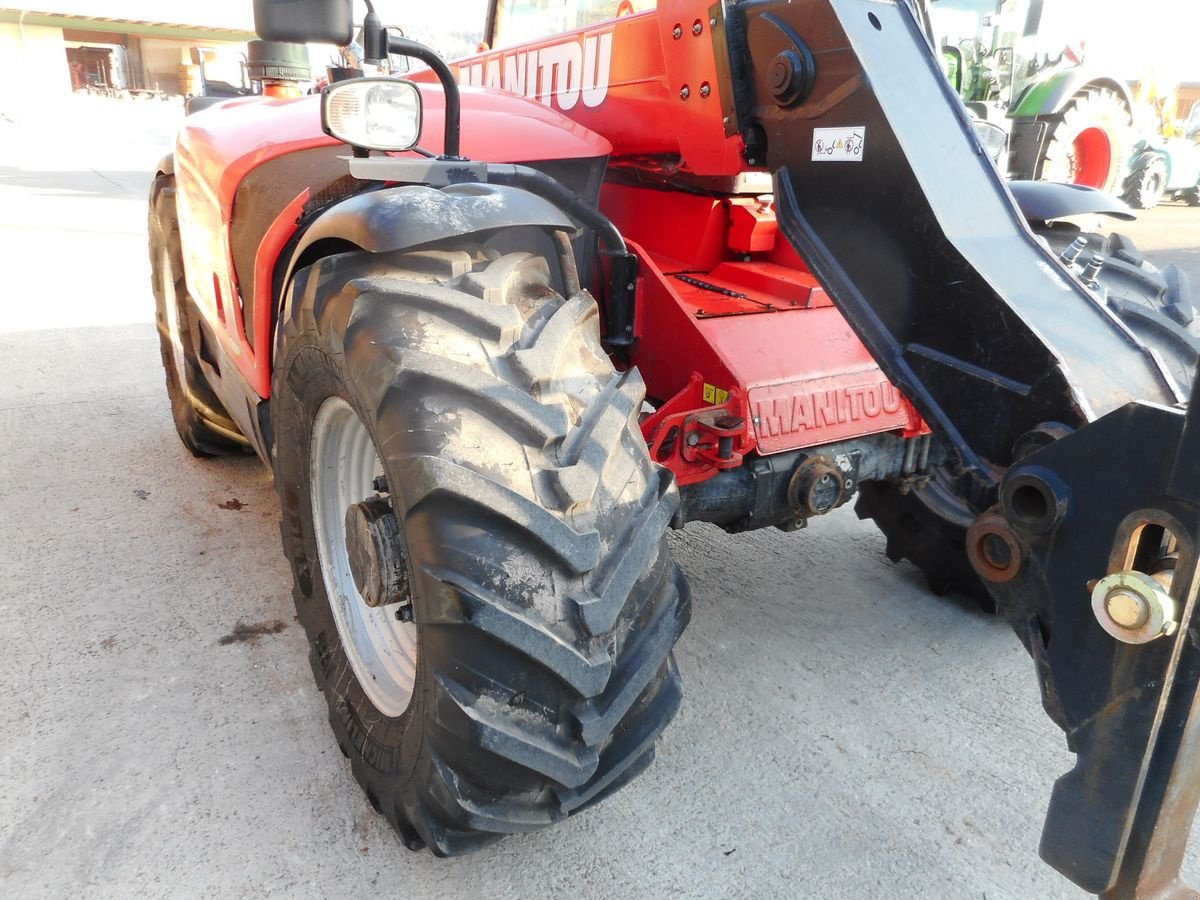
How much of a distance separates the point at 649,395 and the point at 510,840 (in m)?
1.17

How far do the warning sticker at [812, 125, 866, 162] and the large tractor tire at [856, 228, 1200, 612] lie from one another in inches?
36.4

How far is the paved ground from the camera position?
77.0 inches

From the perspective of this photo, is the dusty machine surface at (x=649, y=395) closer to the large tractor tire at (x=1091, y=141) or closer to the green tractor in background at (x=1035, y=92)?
the green tractor in background at (x=1035, y=92)

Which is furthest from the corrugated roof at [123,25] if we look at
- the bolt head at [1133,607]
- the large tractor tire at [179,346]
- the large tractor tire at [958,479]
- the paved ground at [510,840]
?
the bolt head at [1133,607]

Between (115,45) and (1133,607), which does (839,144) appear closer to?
(1133,607)

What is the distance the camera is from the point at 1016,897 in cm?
193

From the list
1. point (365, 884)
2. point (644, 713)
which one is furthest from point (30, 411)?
point (644, 713)

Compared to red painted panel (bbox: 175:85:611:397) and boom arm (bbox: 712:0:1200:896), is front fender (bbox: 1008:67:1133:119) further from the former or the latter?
boom arm (bbox: 712:0:1200:896)

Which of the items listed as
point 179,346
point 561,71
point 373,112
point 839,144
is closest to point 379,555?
point 373,112

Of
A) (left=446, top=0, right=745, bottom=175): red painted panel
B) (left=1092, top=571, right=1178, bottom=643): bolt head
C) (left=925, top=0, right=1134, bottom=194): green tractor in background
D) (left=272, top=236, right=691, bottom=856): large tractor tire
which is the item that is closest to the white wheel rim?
(left=272, top=236, right=691, bottom=856): large tractor tire

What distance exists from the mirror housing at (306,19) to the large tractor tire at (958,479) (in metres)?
1.86

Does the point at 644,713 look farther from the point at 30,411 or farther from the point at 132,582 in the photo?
the point at 30,411

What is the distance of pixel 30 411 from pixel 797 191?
4394mm

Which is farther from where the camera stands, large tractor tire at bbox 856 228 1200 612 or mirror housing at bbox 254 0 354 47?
large tractor tire at bbox 856 228 1200 612
